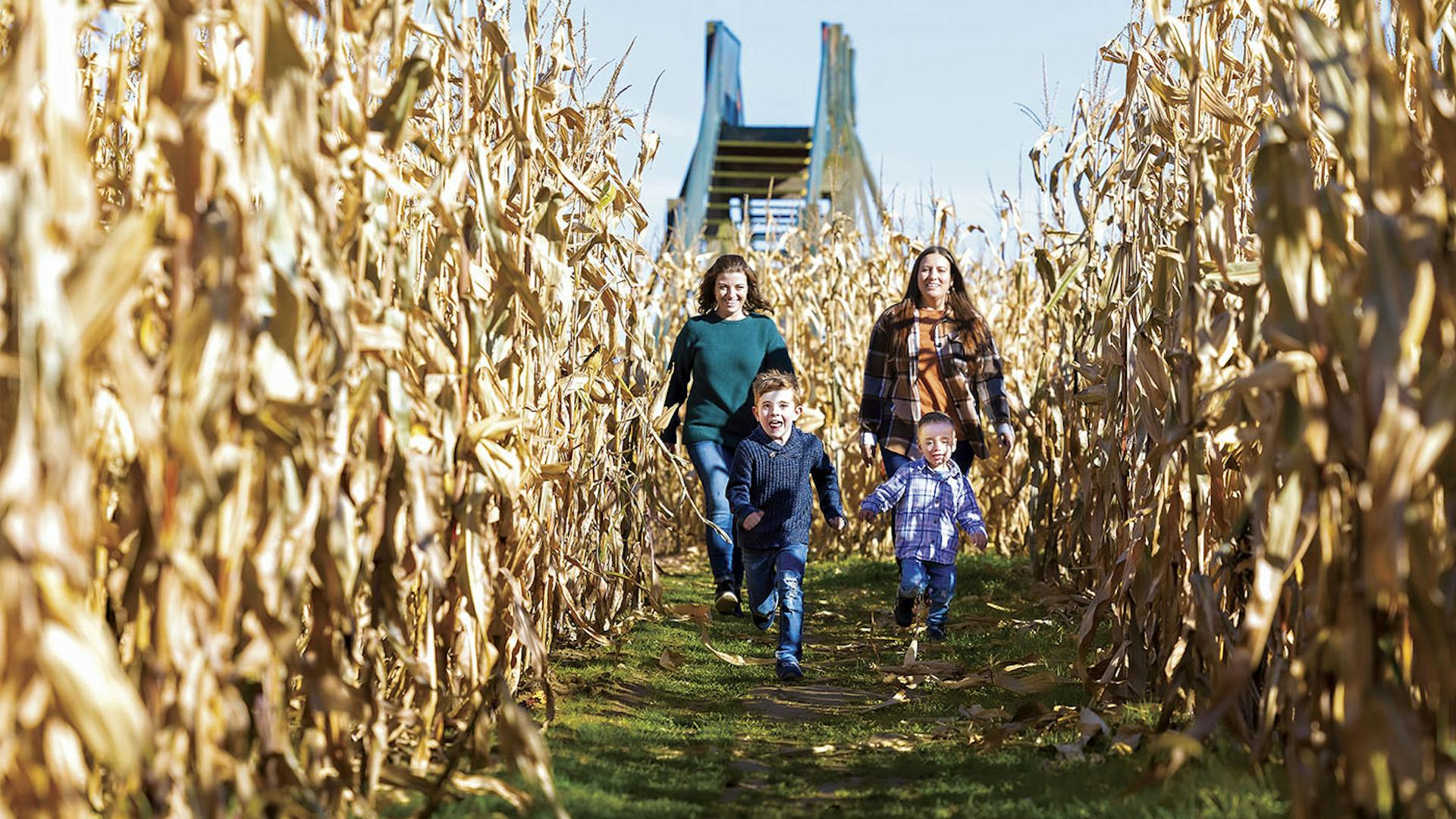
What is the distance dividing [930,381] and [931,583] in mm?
1047

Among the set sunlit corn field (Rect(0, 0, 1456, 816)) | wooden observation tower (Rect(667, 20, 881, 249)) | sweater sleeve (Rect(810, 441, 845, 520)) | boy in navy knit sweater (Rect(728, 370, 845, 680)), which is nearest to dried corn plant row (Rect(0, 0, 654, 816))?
sunlit corn field (Rect(0, 0, 1456, 816))

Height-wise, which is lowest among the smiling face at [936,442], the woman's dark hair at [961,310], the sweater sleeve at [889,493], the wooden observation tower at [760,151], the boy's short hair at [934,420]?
the sweater sleeve at [889,493]

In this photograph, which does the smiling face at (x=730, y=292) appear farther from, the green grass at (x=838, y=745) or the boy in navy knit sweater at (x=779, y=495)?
the green grass at (x=838, y=745)

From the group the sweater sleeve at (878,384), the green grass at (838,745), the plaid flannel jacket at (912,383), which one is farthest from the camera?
the sweater sleeve at (878,384)

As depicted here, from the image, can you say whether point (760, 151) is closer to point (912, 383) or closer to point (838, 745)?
point (912, 383)

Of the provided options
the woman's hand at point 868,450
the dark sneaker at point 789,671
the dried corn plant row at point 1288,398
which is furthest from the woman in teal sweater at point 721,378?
the dried corn plant row at point 1288,398

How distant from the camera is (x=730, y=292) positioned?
5.91 metres

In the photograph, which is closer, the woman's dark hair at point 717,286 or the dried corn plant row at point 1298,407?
the dried corn plant row at point 1298,407

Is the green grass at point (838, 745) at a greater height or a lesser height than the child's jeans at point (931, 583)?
lesser

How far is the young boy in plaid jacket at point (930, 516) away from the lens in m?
4.98

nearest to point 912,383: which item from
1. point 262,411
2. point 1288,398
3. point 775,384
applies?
point 775,384

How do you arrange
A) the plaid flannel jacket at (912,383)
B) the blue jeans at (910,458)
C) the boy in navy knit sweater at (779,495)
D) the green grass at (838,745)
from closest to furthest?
the green grass at (838,745)
the boy in navy knit sweater at (779,495)
the blue jeans at (910,458)
the plaid flannel jacket at (912,383)

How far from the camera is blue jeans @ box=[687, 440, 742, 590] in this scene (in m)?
5.67

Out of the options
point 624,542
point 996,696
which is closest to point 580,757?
point 996,696
